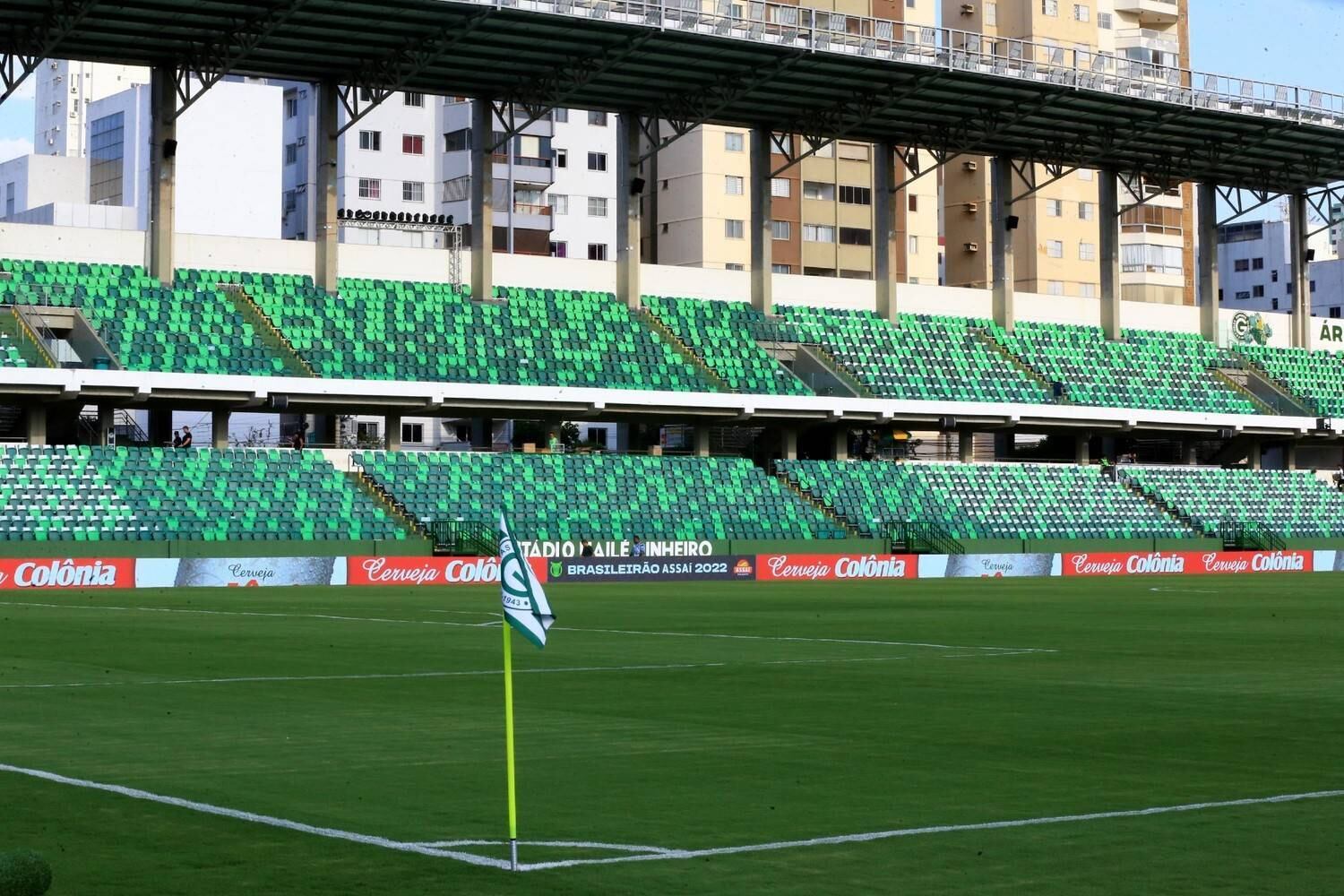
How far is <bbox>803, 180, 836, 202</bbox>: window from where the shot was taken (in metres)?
111

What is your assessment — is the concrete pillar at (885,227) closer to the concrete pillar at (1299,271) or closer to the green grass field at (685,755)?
the concrete pillar at (1299,271)

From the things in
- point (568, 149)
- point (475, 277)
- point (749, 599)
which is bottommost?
point (749, 599)

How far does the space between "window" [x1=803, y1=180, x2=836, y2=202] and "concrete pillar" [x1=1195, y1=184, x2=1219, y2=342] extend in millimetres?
28988

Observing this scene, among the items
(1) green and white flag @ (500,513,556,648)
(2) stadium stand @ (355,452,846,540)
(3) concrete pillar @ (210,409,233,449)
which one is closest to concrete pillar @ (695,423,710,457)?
(2) stadium stand @ (355,452,846,540)

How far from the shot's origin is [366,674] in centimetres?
2194

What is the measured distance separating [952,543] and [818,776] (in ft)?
171

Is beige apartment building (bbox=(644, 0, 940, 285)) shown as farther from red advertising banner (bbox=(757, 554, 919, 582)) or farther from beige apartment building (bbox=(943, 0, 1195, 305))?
red advertising banner (bbox=(757, 554, 919, 582))

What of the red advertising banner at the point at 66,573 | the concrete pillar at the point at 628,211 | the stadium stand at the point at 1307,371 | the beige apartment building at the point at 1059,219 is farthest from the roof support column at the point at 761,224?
the beige apartment building at the point at 1059,219

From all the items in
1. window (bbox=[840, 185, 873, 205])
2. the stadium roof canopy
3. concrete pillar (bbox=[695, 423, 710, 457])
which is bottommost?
concrete pillar (bbox=[695, 423, 710, 457])

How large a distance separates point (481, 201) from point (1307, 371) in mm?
42278

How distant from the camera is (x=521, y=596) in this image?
996 cm

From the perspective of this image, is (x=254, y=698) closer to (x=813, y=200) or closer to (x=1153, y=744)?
(x=1153, y=744)

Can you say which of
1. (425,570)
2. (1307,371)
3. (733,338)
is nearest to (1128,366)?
(1307,371)

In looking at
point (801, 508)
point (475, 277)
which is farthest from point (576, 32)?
point (801, 508)
